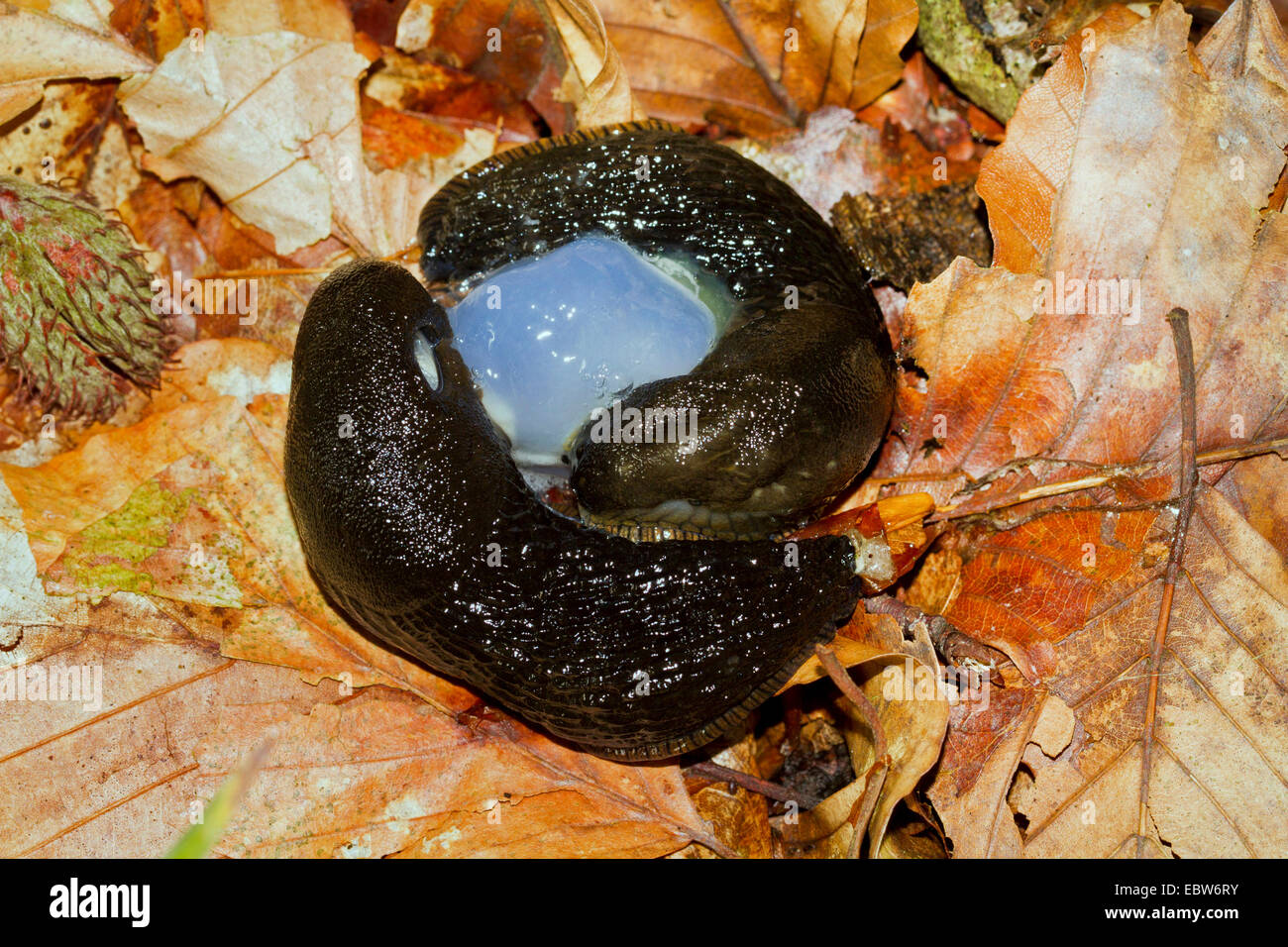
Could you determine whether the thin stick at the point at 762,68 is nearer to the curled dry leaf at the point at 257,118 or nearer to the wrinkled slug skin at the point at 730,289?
the wrinkled slug skin at the point at 730,289

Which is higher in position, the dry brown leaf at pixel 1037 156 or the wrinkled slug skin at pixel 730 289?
the dry brown leaf at pixel 1037 156

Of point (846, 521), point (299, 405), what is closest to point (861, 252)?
point (846, 521)

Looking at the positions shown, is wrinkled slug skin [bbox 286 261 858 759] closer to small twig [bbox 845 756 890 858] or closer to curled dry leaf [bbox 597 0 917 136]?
small twig [bbox 845 756 890 858]

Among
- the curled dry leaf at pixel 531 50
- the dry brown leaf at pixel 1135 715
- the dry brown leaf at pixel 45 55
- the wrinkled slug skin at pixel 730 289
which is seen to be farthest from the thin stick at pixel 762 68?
the dry brown leaf at pixel 45 55

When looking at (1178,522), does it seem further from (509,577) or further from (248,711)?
(248,711)

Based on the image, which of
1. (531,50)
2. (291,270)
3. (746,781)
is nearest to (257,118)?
(291,270)

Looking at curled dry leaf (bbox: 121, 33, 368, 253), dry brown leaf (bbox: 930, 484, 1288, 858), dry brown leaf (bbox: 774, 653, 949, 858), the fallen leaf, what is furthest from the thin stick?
the fallen leaf
